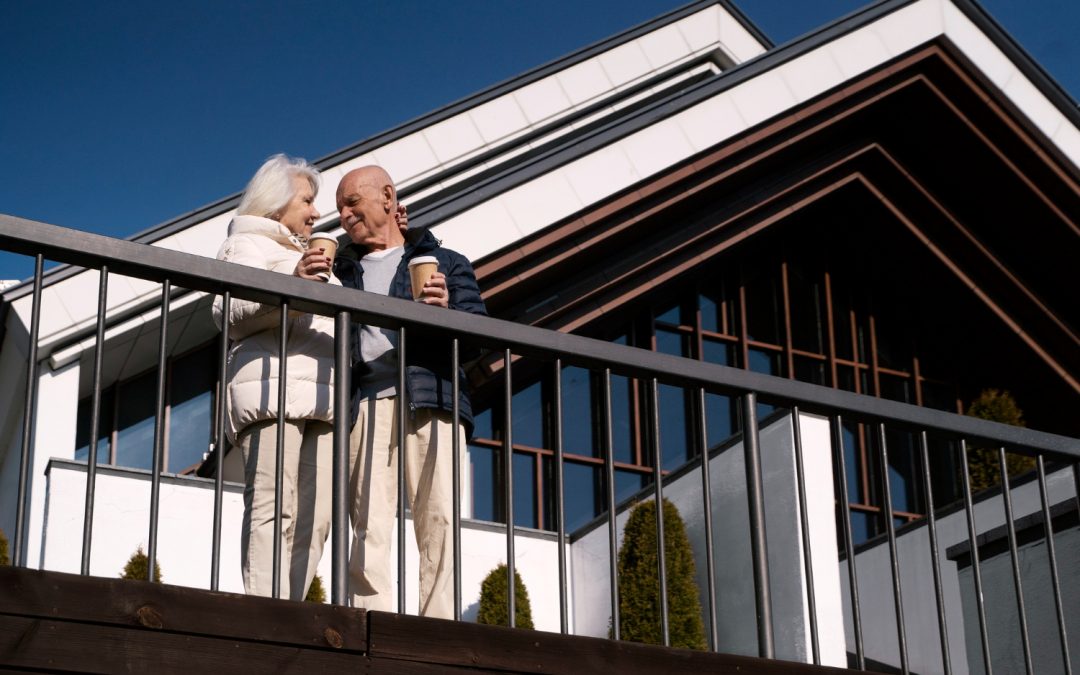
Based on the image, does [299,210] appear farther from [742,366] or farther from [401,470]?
[742,366]

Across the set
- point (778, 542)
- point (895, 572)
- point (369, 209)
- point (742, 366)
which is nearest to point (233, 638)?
point (369, 209)

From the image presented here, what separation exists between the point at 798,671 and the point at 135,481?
516 centimetres

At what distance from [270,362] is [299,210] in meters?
0.75

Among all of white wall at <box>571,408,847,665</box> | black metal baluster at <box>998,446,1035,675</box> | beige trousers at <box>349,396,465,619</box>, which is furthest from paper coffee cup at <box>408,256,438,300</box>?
white wall at <box>571,408,847,665</box>

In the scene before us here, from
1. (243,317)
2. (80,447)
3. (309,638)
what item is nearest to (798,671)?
(309,638)

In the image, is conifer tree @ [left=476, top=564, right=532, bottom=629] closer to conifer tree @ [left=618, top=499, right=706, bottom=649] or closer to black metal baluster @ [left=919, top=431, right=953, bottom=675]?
conifer tree @ [left=618, top=499, right=706, bottom=649]

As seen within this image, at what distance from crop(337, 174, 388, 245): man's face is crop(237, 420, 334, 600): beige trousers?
0.83 m

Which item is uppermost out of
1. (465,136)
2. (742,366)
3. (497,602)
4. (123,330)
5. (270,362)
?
(465,136)

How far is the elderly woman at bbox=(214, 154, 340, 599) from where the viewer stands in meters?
4.52

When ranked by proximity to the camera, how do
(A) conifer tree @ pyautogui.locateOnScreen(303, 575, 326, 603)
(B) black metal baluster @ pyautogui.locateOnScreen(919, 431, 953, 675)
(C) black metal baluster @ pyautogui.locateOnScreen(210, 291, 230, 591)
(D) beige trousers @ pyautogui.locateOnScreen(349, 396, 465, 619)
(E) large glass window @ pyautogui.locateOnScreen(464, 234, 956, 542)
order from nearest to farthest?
1. (C) black metal baluster @ pyautogui.locateOnScreen(210, 291, 230, 591)
2. (D) beige trousers @ pyautogui.locateOnScreen(349, 396, 465, 619)
3. (B) black metal baluster @ pyautogui.locateOnScreen(919, 431, 953, 675)
4. (A) conifer tree @ pyautogui.locateOnScreen(303, 575, 326, 603)
5. (E) large glass window @ pyautogui.locateOnScreen(464, 234, 956, 542)

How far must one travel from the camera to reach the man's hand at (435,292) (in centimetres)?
471

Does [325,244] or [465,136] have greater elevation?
[465,136]

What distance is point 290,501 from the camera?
460cm

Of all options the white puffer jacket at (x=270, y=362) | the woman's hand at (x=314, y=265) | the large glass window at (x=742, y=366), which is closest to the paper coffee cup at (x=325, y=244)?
the woman's hand at (x=314, y=265)
